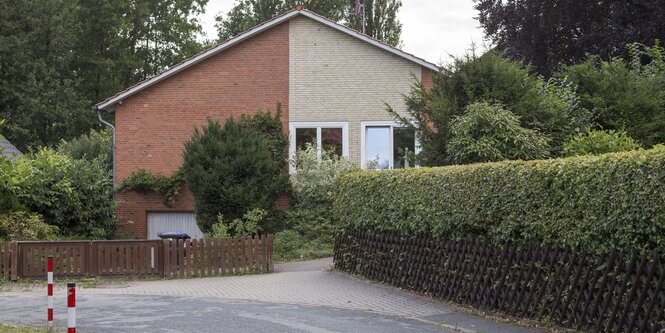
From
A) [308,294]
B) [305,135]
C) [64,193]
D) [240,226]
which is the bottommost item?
[308,294]

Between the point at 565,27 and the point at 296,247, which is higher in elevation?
the point at 565,27

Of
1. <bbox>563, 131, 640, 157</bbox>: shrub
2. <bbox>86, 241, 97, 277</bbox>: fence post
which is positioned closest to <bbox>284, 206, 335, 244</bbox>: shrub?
<bbox>86, 241, 97, 277</bbox>: fence post

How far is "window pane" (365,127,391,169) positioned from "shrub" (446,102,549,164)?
8.99 metres

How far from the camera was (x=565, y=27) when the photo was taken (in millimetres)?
28625

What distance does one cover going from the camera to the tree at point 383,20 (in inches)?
2036

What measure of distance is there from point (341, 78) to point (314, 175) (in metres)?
3.95

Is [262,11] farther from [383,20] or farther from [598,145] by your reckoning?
[598,145]

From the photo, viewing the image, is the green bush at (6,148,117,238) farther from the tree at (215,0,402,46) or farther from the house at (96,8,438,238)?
the tree at (215,0,402,46)

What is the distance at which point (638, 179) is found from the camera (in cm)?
912

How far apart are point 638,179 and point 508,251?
3296 mm

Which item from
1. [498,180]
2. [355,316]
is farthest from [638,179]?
[355,316]

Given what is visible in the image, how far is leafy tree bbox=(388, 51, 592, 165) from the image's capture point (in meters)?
18.9

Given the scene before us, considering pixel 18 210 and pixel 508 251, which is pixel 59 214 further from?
pixel 508 251

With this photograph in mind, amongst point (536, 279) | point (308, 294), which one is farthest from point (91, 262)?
point (536, 279)
